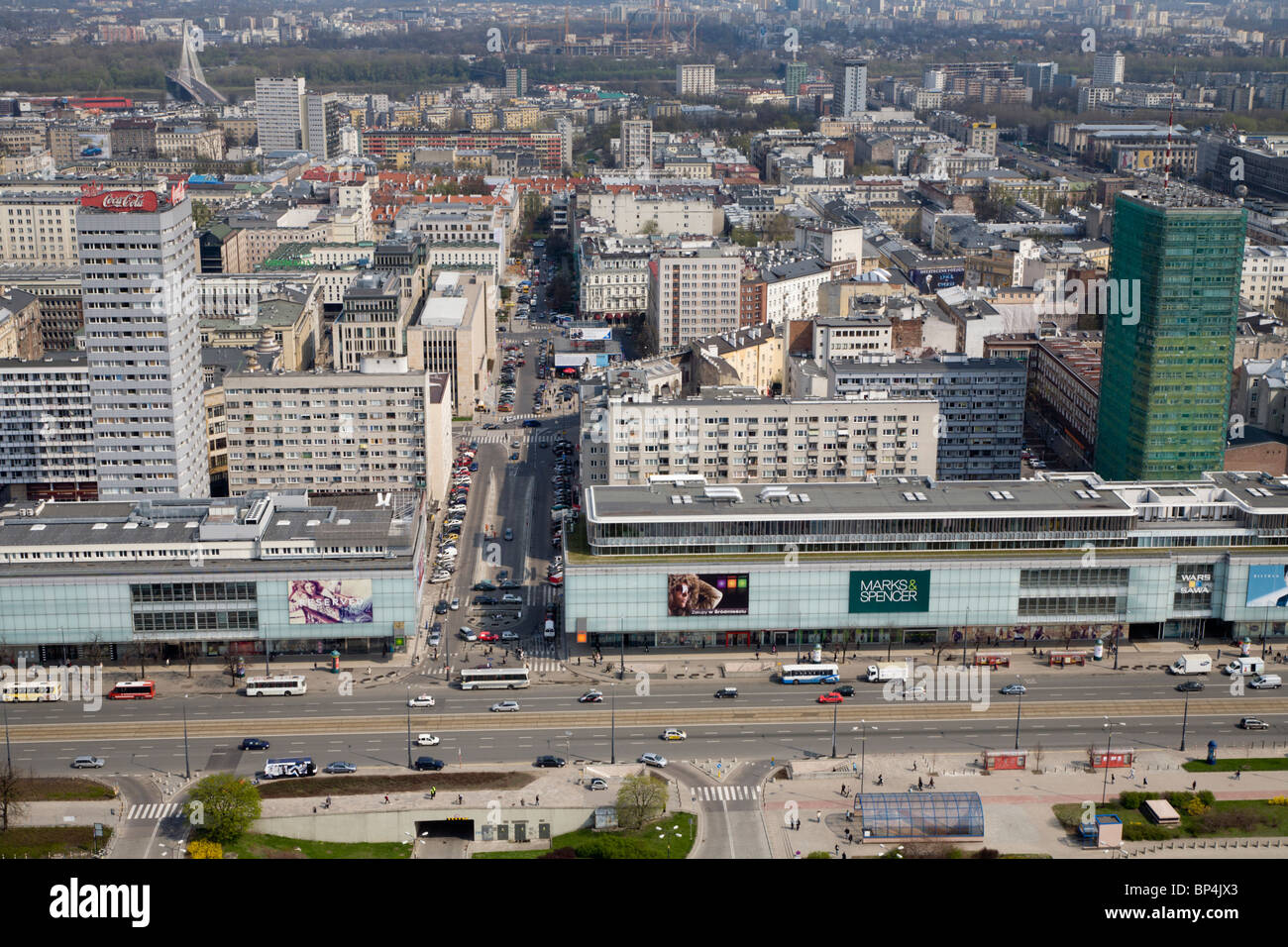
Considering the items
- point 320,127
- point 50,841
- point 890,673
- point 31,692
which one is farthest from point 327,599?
point 320,127

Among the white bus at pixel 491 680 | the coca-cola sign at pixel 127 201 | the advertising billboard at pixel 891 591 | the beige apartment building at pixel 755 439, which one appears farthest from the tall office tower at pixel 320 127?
the advertising billboard at pixel 891 591

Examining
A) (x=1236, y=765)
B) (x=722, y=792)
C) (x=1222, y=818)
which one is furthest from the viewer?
(x=1236, y=765)

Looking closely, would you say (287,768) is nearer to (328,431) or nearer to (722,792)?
(722,792)

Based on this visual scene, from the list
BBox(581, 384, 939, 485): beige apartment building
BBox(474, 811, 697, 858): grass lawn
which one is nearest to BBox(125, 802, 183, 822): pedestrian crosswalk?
BBox(474, 811, 697, 858): grass lawn

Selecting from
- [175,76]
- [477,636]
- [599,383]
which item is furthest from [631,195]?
[175,76]

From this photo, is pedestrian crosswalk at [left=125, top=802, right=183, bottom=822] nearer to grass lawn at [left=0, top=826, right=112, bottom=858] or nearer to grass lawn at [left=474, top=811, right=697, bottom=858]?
grass lawn at [left=0, top=826, right=112, bottom=858]

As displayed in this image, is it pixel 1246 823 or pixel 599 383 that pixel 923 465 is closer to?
pixel 599 383

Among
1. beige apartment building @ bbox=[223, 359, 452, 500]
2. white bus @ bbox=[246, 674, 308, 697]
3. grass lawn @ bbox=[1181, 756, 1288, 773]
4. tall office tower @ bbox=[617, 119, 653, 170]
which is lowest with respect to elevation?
grass lawn @ bbox=[1181, 756, 1288, 773]
